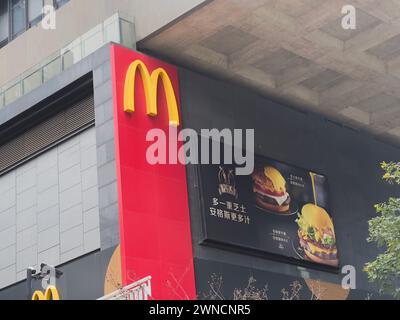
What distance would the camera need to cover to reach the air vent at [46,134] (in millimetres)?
29344

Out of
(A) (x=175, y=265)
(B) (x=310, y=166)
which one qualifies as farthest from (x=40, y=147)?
(B) (x=310, y=166)

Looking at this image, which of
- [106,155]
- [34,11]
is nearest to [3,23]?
[34,11]

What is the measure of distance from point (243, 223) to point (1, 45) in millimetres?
13789

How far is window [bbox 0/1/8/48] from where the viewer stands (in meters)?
36.2

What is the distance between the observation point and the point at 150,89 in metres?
28.2

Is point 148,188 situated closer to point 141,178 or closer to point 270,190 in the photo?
point 141,178

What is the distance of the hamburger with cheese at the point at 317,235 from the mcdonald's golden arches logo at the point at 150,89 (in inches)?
266

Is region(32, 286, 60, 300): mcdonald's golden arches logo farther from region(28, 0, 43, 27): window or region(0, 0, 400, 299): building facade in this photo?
region(28, 0, 43, 27): window

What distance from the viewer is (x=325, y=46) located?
30188 mm

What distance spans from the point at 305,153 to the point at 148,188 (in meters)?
9.00

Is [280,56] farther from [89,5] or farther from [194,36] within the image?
[89,5]

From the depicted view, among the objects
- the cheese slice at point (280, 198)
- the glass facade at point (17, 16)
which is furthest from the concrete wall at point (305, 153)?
the glass facade at point (17, 16)

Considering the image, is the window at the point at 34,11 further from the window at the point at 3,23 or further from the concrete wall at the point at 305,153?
the concrete wall at the point at 305,153
